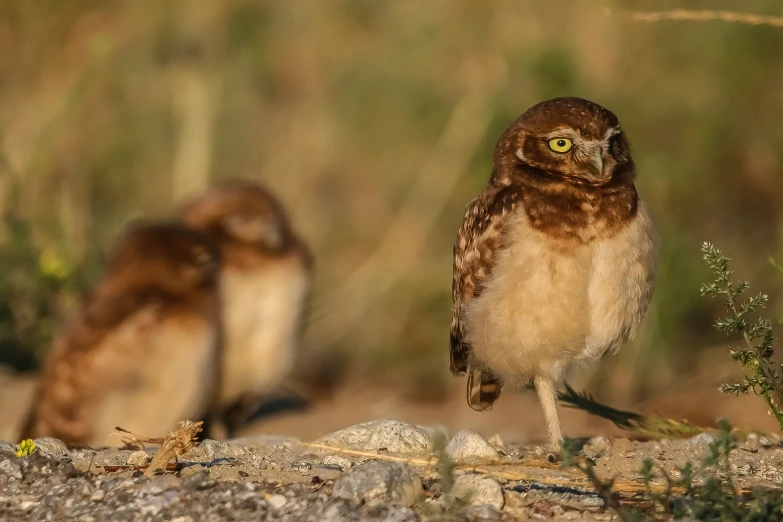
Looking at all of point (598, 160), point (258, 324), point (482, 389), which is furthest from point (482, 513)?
point (258, 324)

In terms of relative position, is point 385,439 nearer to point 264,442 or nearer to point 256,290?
point 264,442

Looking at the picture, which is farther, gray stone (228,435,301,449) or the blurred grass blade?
the blurred grass blade

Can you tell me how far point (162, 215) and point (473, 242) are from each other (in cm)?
636

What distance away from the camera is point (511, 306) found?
424cm

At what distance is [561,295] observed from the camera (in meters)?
4.14

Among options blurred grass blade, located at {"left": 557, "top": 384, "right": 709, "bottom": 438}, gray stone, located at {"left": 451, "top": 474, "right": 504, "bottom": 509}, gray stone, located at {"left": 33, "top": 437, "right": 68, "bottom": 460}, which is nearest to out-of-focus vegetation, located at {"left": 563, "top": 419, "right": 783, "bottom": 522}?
gray stone, located at {"left": 451, "top": 474, "right": 504, "bottom": 509}

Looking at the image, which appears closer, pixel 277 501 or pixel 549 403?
pixel 277 501

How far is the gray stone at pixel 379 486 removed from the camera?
10.5 feet

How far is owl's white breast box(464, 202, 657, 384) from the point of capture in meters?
4.13

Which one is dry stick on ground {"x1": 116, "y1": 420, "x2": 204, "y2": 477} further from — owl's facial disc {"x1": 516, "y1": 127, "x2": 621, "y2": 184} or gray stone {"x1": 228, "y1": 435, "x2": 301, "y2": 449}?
owl's facial disc {"x1": 516, "y1": 127, "x2": 621, "y2": 184}

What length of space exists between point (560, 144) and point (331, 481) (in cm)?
152

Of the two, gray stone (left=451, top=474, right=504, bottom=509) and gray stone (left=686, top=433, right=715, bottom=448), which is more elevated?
Result: gray stone (left=686, top=433, right=715, bottom=448)

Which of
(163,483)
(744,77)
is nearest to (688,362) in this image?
(744,77)

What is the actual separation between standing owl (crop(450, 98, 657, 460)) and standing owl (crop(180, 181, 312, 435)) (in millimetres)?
3835
